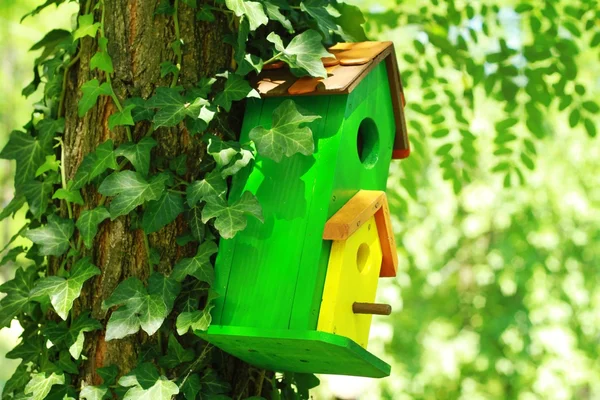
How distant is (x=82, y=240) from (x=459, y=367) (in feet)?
21.0

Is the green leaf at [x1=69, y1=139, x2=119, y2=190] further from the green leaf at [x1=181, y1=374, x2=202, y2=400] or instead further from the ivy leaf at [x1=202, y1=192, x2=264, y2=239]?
the green leaf at [x1=181, y1=374, x2=202, y2=400]

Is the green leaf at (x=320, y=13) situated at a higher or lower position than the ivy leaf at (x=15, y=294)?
higher

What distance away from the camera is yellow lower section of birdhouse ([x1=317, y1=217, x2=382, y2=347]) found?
177 cm

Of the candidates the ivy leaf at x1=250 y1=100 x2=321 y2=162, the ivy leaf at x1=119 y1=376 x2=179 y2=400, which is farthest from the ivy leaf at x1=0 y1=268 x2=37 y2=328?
the ivy leaf at x1=250 y1=100 x2=321 y2=162

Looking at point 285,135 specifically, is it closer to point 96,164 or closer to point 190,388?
point 96,164

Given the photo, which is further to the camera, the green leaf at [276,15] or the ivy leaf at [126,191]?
the green leaf at [276,15]

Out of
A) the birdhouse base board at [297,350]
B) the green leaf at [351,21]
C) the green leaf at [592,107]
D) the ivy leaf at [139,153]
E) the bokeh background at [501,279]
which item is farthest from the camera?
the bokeh background at [501,279]

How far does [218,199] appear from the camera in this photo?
1752 millimetres

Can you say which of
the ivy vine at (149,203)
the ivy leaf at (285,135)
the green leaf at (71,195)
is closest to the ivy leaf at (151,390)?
the ivy vine at (149,203)

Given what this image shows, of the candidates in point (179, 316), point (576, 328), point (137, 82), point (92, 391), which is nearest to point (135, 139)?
point (137, 82)

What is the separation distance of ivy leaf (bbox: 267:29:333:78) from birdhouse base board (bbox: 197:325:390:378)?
1.93 ft

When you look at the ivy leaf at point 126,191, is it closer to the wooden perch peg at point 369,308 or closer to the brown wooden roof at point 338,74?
the brown wooden roof at point 338,74

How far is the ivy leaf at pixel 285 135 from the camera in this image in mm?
1743

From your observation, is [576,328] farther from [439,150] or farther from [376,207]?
[376,207]
